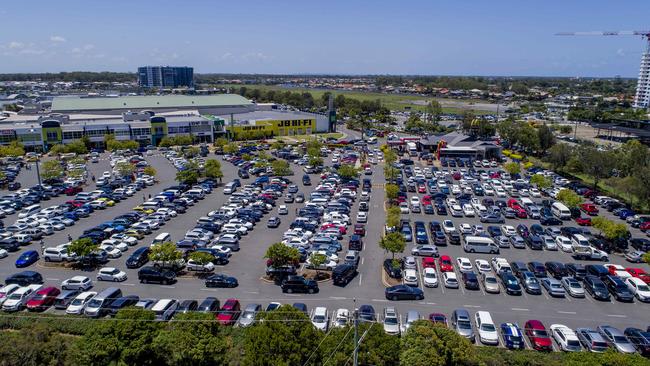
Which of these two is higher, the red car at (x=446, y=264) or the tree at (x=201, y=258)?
the tree at (x=201, y=258)

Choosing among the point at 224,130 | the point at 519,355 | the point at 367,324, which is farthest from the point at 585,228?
the point at 224,130

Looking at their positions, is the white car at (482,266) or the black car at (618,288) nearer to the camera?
the black car at (618,288)

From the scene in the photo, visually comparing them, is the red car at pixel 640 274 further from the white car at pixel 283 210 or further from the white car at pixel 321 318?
the white car at pixel 283 210

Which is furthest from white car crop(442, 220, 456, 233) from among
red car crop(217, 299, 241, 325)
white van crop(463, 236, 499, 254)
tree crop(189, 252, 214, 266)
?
red car crop(217, 299, 241, 325)

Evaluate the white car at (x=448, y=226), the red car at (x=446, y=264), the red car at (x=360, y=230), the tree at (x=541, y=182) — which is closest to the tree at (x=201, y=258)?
the red car at (x=360, y=230)

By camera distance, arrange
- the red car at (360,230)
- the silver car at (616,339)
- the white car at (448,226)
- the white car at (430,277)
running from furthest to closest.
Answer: the white car at (448,226)
the red car at (360,230)
the white car at (430,277)
the silver car at (616,339)

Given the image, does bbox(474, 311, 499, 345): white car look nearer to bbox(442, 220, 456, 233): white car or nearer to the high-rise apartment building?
bbox(442, 220, 456, 233): white car

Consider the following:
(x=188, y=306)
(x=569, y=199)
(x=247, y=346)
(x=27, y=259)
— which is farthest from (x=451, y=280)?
(x=27, y=259)
